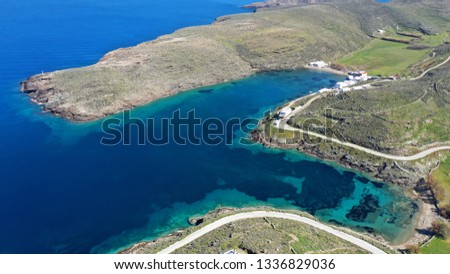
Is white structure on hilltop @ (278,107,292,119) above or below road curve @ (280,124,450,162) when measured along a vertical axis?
above

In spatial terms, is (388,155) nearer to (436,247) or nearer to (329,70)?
(436,247)

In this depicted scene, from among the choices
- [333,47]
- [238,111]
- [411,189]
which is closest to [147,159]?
[238,111]

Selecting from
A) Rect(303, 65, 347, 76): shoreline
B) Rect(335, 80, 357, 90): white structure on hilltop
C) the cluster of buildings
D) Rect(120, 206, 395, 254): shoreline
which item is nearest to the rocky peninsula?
Rect(303, 65, 347, 76): shoreline

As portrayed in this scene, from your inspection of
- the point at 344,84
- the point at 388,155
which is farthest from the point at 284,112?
the point at 344,84

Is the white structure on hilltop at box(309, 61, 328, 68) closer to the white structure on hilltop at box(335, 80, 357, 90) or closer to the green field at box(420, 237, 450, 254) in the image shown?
the white structure on hilltop at box(335, 80, 357, 90)

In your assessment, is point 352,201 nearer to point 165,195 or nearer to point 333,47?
point 165,195

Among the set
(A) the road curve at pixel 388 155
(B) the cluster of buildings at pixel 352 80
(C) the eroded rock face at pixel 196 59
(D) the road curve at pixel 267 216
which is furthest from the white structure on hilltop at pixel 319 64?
(D) the road curve at pixel 267 216
